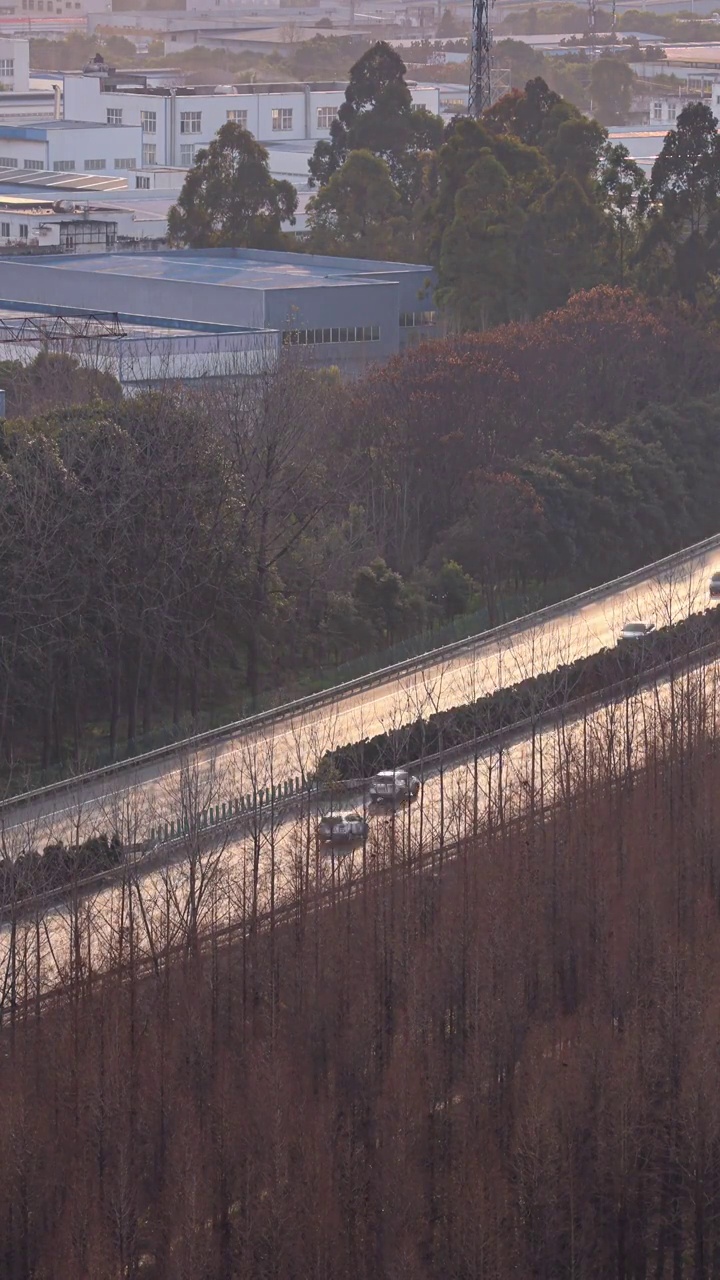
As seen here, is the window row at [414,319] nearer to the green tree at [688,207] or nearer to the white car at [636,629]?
the green tree at [688,207]

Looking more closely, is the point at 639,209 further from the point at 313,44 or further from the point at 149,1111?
the point at 313,44

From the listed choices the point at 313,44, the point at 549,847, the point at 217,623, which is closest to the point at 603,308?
the point at 217,623

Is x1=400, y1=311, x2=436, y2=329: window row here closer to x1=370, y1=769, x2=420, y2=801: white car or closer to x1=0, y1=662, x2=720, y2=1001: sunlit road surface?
x1=0, y1=662, x2=720, y2=1001: sunlit road surface

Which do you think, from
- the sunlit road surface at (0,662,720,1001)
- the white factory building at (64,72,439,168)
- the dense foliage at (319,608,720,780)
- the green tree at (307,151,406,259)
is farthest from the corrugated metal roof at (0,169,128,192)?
the sunlit road surface at (0,662,720,1001)

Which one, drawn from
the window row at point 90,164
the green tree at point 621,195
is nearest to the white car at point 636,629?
the green tree at point 621,195

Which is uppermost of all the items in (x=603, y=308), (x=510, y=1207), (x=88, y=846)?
(x=603, y=308)
